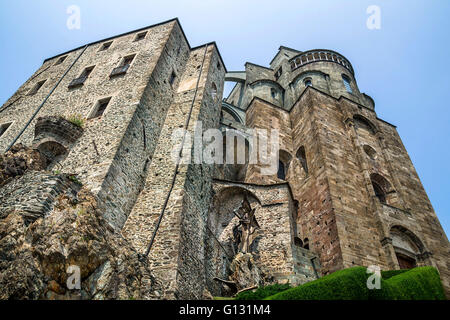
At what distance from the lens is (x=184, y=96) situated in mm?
17953

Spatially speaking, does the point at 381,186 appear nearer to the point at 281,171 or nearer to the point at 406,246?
the point at 406,246

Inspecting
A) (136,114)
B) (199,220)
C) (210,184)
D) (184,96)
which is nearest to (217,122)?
(184,96)

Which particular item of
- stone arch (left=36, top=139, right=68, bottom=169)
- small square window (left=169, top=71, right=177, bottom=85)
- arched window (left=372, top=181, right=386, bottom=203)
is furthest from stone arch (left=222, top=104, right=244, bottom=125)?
stone arch (left=36, top=139, right=68, bottom=169)

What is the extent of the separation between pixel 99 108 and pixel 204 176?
18.7ft

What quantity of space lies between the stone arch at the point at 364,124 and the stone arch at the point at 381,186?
14.3 feet

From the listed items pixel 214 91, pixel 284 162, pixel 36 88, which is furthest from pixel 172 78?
pixel 284 162

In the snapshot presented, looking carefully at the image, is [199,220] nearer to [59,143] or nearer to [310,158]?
[59,143]

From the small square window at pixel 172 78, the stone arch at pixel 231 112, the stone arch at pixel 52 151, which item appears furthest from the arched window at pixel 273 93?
the stone arch at pixel 52 151

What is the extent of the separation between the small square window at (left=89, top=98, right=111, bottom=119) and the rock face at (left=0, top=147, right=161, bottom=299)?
5837 millimetres

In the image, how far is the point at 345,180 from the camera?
18000mm

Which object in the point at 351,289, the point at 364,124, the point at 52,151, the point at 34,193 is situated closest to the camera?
the point at 351,289

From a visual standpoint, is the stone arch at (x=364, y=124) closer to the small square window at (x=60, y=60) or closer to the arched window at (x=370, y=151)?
the arched window at (x=370, y=151)

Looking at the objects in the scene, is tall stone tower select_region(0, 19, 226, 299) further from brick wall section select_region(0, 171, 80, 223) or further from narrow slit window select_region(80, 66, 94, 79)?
brick wall section select_region(0, 171, 80, 223)

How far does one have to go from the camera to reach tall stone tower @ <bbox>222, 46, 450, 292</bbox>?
15.6 meters
